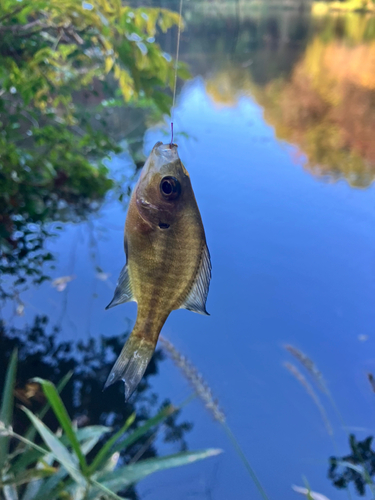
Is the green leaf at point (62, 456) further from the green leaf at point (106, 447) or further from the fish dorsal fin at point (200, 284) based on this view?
the fish dorsal fin at point (200, 284)

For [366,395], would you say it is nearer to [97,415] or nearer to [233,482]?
[233,482]

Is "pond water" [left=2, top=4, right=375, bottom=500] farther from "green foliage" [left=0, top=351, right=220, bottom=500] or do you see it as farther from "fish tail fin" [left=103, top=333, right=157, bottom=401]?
"fish tail fin" [left=103, top=333, right=157, bottom=401]

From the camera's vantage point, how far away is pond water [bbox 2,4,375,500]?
138cm

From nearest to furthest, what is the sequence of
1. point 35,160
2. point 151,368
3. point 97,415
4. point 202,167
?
point 97,415, point 151,368, point 35,160, point 202,167

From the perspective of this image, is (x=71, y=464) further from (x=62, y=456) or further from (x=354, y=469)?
(x=354, y=469)

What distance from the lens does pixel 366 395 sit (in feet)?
5.07

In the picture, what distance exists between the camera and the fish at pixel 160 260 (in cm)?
53

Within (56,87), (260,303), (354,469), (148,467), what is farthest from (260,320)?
(56,87)

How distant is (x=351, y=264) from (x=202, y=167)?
156cm

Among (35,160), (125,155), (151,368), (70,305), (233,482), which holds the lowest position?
(233,482)

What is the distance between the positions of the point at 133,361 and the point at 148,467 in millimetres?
281

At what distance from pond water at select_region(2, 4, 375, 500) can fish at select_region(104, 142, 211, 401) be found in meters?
1.05

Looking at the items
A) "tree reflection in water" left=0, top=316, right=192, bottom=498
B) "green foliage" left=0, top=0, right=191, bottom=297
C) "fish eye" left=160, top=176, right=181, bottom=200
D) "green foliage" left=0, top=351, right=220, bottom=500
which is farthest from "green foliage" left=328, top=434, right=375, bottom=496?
"green foliage" left=0, top=0, right=191, bottom=297

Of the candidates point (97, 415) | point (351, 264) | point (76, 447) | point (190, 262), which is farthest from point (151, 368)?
point (351, 264)
